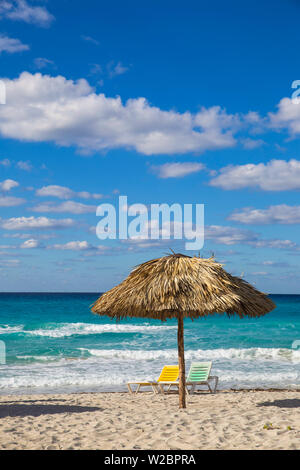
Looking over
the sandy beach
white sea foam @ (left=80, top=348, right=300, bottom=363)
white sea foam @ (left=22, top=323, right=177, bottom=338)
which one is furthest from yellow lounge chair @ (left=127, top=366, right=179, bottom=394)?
white sea foam @ (left=22, top=323, right=177, bottom=338)

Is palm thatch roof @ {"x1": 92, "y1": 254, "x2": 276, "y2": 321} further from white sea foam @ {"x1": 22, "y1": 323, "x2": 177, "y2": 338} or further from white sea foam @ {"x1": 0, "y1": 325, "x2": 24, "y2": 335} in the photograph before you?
white sea foam @ {"x1": 0, "y1": 325, "x2": 24, "y2": 335}

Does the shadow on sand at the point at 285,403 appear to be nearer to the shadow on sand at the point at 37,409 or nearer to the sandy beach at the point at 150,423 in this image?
the sandy beach at the point at 150,423

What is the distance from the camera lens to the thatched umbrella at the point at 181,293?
7.68 m

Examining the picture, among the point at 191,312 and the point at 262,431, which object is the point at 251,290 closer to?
Result: the point at 191,312

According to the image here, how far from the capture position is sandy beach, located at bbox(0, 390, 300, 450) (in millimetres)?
6191

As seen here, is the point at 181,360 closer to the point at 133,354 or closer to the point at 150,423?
the point at 150,423

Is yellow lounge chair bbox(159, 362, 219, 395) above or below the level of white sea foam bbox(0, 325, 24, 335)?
above

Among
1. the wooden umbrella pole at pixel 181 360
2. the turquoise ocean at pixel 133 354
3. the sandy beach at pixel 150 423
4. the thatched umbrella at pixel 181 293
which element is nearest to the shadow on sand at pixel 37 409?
the sandy beach at pixel 150 423

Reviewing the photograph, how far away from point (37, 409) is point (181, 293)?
357 cm

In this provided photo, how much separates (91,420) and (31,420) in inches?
37.3

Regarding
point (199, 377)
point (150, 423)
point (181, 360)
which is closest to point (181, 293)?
point (181, 360)

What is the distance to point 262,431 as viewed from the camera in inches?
260

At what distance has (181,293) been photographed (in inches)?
304
